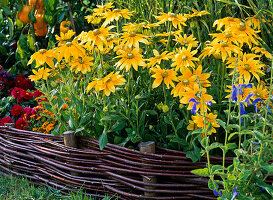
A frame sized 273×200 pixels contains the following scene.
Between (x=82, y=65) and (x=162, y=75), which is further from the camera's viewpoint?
(x=82, y=65)

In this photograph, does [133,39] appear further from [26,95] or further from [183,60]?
[26,95]

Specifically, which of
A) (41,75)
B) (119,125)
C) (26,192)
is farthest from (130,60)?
(26,192)

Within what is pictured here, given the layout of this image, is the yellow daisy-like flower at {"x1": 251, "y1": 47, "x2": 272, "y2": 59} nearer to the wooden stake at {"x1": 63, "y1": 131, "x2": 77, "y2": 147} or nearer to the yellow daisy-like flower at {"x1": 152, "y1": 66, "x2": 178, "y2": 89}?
the yellow daisy-like flower at {"x1": 152, "y1": 66, "x2": 178, "y2": 89}

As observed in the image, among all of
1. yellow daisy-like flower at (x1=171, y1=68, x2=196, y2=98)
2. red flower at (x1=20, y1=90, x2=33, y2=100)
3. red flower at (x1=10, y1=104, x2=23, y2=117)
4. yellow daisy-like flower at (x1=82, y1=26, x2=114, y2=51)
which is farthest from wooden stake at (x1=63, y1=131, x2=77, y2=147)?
red flower at (x1=20, y1=90, x2=33, y2=100)

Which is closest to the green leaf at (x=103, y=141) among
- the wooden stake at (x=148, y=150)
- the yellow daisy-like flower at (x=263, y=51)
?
the wooden stake at (x=148, y=150)

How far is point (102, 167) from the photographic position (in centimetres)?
170

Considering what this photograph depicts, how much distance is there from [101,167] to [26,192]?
49 centimetres

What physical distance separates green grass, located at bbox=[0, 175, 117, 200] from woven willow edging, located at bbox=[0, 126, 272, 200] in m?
0.04

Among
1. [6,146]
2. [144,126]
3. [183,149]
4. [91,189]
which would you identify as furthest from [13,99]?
[183,149]

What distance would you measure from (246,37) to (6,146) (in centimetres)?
152

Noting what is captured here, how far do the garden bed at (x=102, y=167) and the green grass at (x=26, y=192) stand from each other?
0.04 meters

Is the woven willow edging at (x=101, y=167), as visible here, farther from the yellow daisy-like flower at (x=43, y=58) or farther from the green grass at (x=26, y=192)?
the yellow daisy-like flower at (x=43, y=58)

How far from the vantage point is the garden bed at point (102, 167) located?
152 cm

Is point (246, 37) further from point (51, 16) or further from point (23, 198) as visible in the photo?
point (51, 16)
